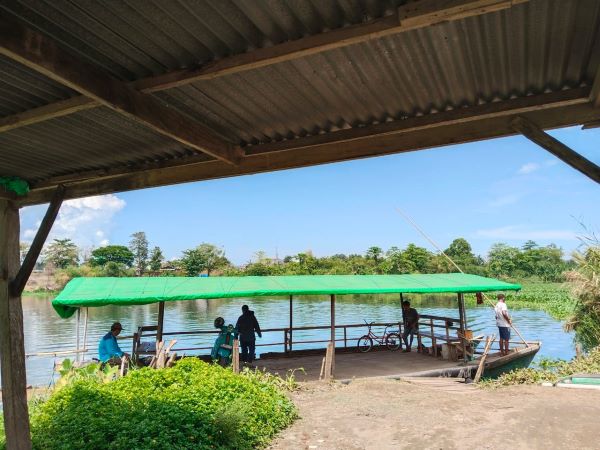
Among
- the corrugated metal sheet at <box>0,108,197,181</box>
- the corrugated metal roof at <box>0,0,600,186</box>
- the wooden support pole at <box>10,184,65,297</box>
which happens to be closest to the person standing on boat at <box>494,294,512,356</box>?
the corrugated metal roof at <box>0,0,600,186</box>

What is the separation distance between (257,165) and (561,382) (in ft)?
27.9

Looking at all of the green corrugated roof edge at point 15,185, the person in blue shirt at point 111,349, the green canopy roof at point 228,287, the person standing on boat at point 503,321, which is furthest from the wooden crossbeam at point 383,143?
the person standing on boat at point 503,321

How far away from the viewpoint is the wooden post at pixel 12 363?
4.04m

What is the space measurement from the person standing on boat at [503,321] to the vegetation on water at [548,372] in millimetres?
1179

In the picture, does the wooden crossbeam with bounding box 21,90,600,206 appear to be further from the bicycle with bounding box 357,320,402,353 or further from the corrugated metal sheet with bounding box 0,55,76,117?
the bicycle with bounding box 357,320,402,353

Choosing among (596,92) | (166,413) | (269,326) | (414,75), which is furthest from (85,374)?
(269,326)

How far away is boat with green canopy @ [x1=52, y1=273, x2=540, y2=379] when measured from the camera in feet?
32.8

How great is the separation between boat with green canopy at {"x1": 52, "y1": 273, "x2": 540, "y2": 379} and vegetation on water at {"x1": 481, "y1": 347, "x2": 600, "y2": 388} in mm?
1100

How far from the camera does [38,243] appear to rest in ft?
14.3

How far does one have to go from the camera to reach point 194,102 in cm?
294

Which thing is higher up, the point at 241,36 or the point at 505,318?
the point at 241,36

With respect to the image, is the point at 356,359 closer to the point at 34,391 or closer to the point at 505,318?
the point at 505,318

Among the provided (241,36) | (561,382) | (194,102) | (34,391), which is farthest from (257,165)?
(34,391)

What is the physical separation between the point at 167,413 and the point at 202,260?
69851mm
